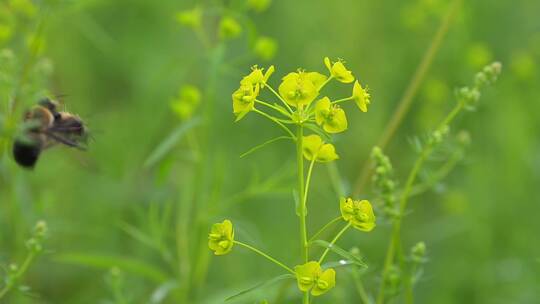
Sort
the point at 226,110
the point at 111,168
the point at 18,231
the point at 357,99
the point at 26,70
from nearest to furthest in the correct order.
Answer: the point at 357,99, the point at 26,70, the point at 18,231, the point at 111,168, the point at 226,110

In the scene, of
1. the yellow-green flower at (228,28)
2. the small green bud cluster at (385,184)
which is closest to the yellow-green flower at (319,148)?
the small green bud cluster at (385,184)

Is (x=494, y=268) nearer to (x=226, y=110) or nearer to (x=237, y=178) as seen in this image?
(x=237, y=178)

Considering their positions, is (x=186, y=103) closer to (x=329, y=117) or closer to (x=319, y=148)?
(x=319, y=148)

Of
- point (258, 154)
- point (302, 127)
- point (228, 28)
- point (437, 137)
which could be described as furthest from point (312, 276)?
point (258, 154)

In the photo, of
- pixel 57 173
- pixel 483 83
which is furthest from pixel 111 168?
pixel 483 83

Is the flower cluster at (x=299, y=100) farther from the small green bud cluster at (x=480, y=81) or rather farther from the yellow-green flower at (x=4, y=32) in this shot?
the yellow-green flower at (x=4, y=32)

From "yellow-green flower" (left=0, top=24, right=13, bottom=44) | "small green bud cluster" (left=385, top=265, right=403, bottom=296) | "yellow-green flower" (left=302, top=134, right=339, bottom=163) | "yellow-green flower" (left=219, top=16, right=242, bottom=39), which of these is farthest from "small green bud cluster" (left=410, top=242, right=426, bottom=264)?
"yellow-green flower" (left=0, top=24, right=13, bottom=44)
